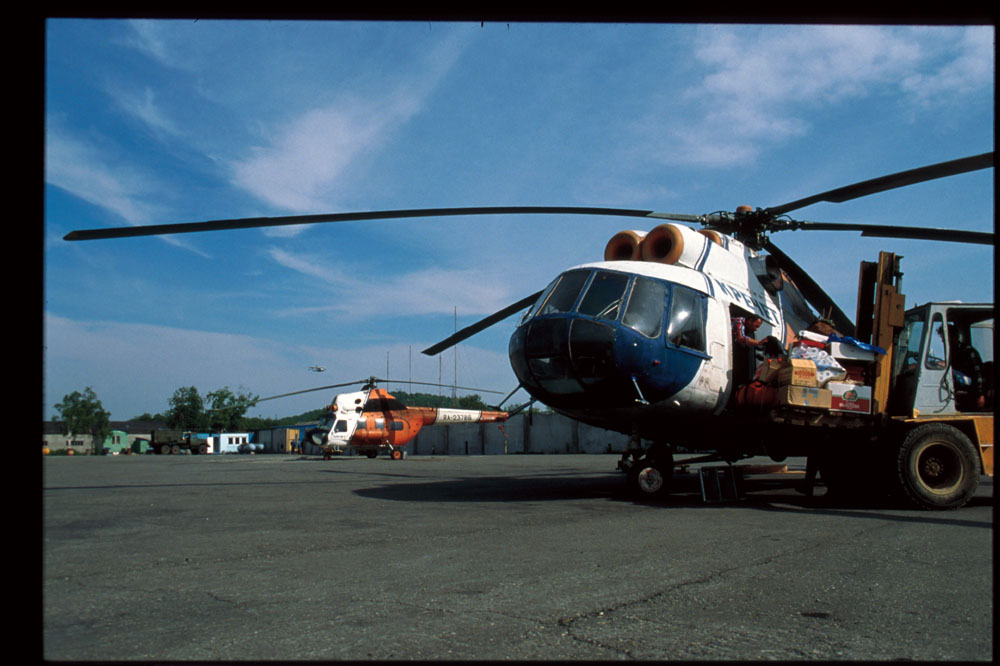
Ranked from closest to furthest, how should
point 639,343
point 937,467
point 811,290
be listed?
point 639,343 < point 937,467 < point 811,290

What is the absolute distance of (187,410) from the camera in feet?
304

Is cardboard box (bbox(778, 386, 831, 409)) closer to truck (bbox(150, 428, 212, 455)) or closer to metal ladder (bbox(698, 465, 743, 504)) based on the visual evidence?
metal ladder (bbox(698, 465, 743, 504))

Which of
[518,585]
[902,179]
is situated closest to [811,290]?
[902,179]

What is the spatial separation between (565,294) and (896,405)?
5.01m

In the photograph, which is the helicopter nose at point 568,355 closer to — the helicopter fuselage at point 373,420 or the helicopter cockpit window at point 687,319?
the helicopter cockpit window at point 687,319

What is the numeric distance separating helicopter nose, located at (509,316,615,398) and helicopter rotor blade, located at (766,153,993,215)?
11.0 ft

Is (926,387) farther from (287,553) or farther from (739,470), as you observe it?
(287,553)

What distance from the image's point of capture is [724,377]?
9172 millimetres

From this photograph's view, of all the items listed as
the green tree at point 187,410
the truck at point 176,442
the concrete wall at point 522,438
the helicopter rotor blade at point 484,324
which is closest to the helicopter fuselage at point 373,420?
the concrete wall at point 522,438

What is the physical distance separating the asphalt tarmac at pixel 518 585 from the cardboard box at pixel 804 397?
51.6 inches

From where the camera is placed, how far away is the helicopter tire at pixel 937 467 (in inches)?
332

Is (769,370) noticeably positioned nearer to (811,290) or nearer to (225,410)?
(811,290)
